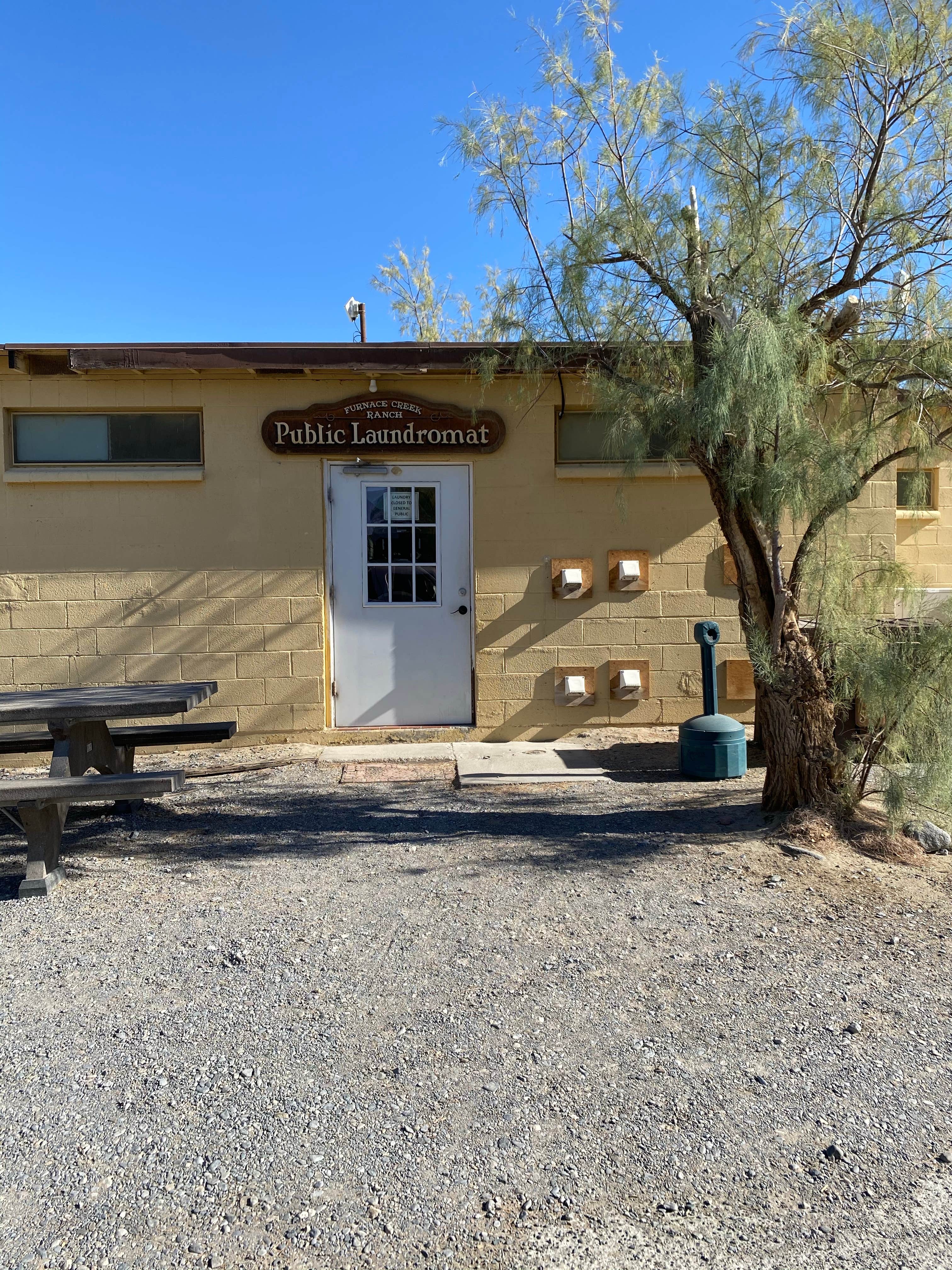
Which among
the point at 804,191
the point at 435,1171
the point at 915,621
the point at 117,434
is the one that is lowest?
the point at 435,1171

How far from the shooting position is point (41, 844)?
4266mm

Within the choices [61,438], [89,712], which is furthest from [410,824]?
[61,438]

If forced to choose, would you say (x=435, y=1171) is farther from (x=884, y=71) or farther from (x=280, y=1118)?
(x=884, y=71)

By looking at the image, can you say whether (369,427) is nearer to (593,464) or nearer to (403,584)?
(403,584)

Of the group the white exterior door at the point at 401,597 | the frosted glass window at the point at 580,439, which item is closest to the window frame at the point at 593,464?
the frosted glass window at the point at 580,439

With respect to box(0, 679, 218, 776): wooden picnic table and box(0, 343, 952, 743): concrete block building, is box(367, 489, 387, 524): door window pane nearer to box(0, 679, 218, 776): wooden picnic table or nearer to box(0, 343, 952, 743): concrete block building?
box(0, 343, 952, 743): concrete block building

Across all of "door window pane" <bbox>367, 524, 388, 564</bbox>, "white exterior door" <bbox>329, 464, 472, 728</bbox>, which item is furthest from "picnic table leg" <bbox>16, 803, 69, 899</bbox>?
"door window pane" <bbox>367, 524, 388, 564</bbox>

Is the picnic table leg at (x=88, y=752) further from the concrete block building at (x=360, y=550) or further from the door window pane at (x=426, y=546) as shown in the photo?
the door window pane at (x=426, y=546)

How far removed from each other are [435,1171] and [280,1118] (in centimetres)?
49

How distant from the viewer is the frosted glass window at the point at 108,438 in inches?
282

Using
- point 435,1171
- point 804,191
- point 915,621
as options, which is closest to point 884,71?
point 804,191

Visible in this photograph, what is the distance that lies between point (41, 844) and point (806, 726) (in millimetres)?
3738

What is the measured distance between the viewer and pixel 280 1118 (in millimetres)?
2541

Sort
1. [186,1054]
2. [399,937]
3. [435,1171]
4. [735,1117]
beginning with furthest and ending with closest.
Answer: [399,937], [186,1054], [735,1117], [435,1171]
